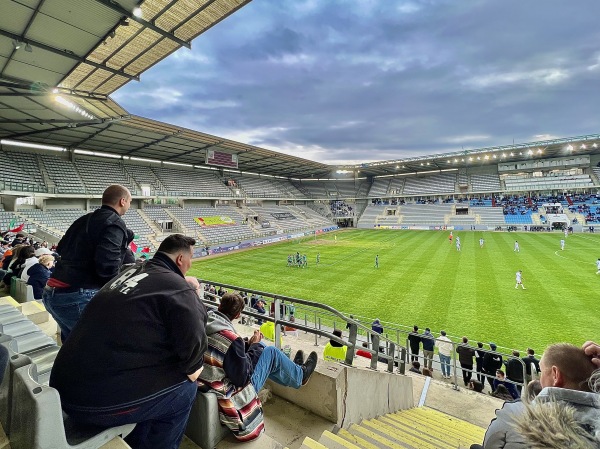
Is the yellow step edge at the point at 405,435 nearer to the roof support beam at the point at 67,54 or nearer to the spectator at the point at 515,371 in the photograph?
the spectator at the point at 515,371

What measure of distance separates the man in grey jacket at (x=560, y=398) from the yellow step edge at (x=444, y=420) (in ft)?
11.5

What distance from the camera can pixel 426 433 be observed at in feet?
13.5

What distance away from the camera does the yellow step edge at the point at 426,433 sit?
151 inches

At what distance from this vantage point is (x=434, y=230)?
1916 inches

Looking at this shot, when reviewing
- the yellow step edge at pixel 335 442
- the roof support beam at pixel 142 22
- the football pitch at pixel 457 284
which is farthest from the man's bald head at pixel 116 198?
the football pitch at pixel 457 284

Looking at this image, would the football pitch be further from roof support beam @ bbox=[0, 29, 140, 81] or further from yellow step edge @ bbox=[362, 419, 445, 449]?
roof support beam @ bbox=[0, 29, 140, 81]

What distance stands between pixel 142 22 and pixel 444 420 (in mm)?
13129

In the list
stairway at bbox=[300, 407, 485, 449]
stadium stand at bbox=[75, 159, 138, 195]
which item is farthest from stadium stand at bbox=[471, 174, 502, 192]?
stairway at bbox=[300, 407, 485, 449]

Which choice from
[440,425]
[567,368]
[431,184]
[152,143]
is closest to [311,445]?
[567,368]

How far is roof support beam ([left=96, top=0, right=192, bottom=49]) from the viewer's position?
867 cm

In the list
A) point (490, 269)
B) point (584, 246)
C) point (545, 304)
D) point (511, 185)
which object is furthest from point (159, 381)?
point (511, 185)

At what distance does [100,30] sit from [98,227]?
425 inches

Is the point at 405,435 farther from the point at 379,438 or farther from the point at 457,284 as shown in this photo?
the point at 457,284

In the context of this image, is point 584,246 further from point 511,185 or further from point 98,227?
point 98,227
